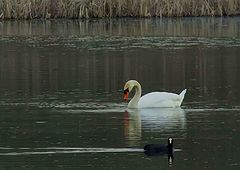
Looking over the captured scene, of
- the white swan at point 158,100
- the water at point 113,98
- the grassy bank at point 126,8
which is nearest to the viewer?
the water at point 113,98

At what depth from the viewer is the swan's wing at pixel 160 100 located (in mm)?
14820

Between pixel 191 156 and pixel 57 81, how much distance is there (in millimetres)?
7765

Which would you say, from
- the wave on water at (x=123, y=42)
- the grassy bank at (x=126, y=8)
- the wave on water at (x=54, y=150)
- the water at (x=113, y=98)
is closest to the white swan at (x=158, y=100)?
the water at (x=113, y=98)

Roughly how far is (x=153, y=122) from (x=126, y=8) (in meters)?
22.9

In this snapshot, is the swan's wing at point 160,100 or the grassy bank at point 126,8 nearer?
the swan's wing at point 160,100

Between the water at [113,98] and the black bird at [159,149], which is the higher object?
the black bird at [159,149]

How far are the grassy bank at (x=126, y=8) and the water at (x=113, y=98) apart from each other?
5.24 metres

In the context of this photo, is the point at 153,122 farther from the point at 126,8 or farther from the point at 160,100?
the point at 126,8

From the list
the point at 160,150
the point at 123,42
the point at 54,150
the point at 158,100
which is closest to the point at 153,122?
the point at 158,100

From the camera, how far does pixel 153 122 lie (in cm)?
1350

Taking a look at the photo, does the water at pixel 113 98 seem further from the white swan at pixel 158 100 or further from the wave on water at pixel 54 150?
the white swan at pixel 158 100

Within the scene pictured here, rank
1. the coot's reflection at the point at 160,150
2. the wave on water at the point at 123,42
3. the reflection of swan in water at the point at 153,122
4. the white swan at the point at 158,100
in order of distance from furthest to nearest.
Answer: the wave on water at the point at 123,42
the white swan at the point at 158,100
the reflection of swan in water at the point at 153,122
the coot's reflection at the point at 160,150

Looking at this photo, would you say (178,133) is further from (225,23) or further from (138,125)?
(225,23)

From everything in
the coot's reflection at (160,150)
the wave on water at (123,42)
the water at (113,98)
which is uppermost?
the coot's reflection at (160,150)
